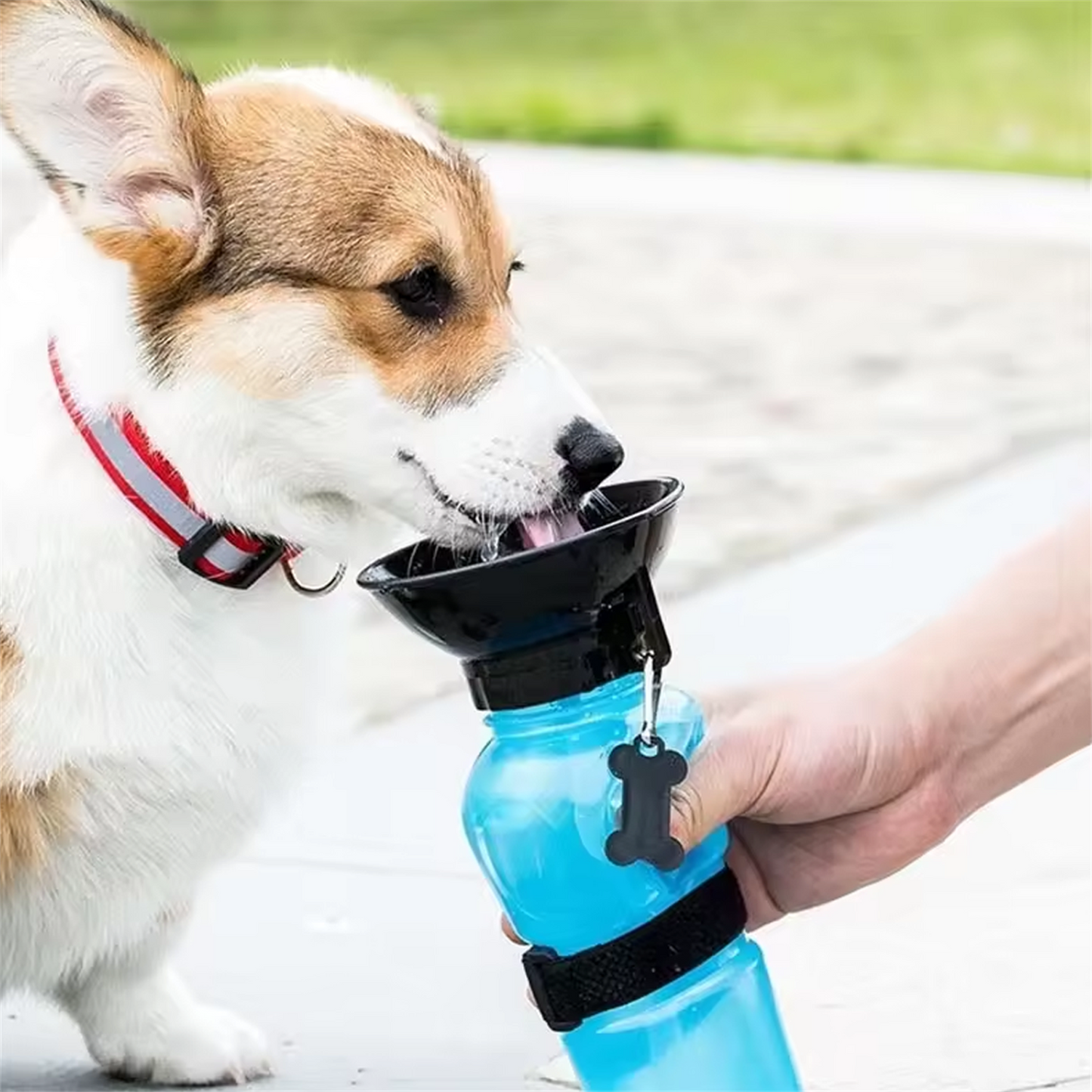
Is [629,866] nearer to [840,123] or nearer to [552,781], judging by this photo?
[552,781]

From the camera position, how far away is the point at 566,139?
38.0 feet

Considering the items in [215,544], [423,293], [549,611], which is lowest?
[215,544]

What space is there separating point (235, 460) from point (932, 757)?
777 mm

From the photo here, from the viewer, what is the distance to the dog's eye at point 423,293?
255cm

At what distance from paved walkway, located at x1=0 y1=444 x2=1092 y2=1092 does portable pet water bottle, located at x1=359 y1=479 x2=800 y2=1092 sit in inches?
25.4

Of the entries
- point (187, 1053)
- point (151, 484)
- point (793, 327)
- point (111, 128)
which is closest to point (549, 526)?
point (151, 484)

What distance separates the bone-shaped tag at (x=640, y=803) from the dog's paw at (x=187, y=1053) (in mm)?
956

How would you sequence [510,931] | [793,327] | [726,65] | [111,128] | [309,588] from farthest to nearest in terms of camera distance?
[726,65]
[793,327]
[309,588]
[111,128]
[510,931]

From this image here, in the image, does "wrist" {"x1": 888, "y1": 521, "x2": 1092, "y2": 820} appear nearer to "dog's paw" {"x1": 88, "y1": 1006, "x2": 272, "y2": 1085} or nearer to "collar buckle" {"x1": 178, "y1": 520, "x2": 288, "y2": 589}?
"collar buckle" {"x1": 178, "y1": 520, "x2": 288, "y2": 589}

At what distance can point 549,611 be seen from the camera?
2068mm

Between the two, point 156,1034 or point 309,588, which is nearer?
point 309,588

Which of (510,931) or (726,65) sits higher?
(510,931)

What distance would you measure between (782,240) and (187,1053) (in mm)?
6397

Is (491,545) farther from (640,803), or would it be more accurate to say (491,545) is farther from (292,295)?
(640,803)
